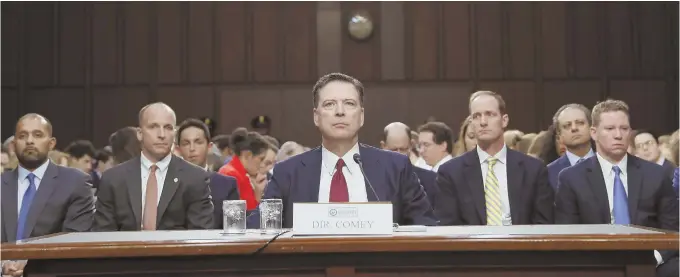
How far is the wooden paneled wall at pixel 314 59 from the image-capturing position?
40.2ft

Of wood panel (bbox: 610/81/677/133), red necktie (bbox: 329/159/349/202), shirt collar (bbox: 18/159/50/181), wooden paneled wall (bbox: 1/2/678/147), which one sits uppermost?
wooden paneled wall (bbox: 1/2/678/147)

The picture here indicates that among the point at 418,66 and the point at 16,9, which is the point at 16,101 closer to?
the point at 16,9

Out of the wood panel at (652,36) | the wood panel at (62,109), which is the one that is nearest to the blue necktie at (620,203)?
the wood panel at (652,36)

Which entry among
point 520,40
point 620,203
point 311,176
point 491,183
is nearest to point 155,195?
point 311,176

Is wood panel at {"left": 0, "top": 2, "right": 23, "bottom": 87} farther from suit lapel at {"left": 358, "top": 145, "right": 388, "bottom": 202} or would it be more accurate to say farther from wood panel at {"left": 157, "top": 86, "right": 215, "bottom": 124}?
suit lapel at {"left": 358, "top": 145, "right": 388, "bottom": 202}

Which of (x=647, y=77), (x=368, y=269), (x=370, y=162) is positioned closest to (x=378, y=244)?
(x=368, y=269)

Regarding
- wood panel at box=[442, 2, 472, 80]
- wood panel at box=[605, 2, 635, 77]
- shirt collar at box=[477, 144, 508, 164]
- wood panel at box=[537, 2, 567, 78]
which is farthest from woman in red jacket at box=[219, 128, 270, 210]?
wood panel at box=[605, 2, 635, 77]

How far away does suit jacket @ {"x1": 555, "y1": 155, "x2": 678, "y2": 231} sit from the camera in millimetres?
4203

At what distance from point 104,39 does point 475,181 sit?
9.15 metres

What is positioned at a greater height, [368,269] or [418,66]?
[418,66]

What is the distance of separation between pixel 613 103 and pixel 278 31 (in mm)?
8572

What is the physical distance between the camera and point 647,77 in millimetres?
12258

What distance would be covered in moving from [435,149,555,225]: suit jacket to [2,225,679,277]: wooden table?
1.78 m

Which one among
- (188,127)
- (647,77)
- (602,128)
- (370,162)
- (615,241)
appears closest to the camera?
(615,241)
